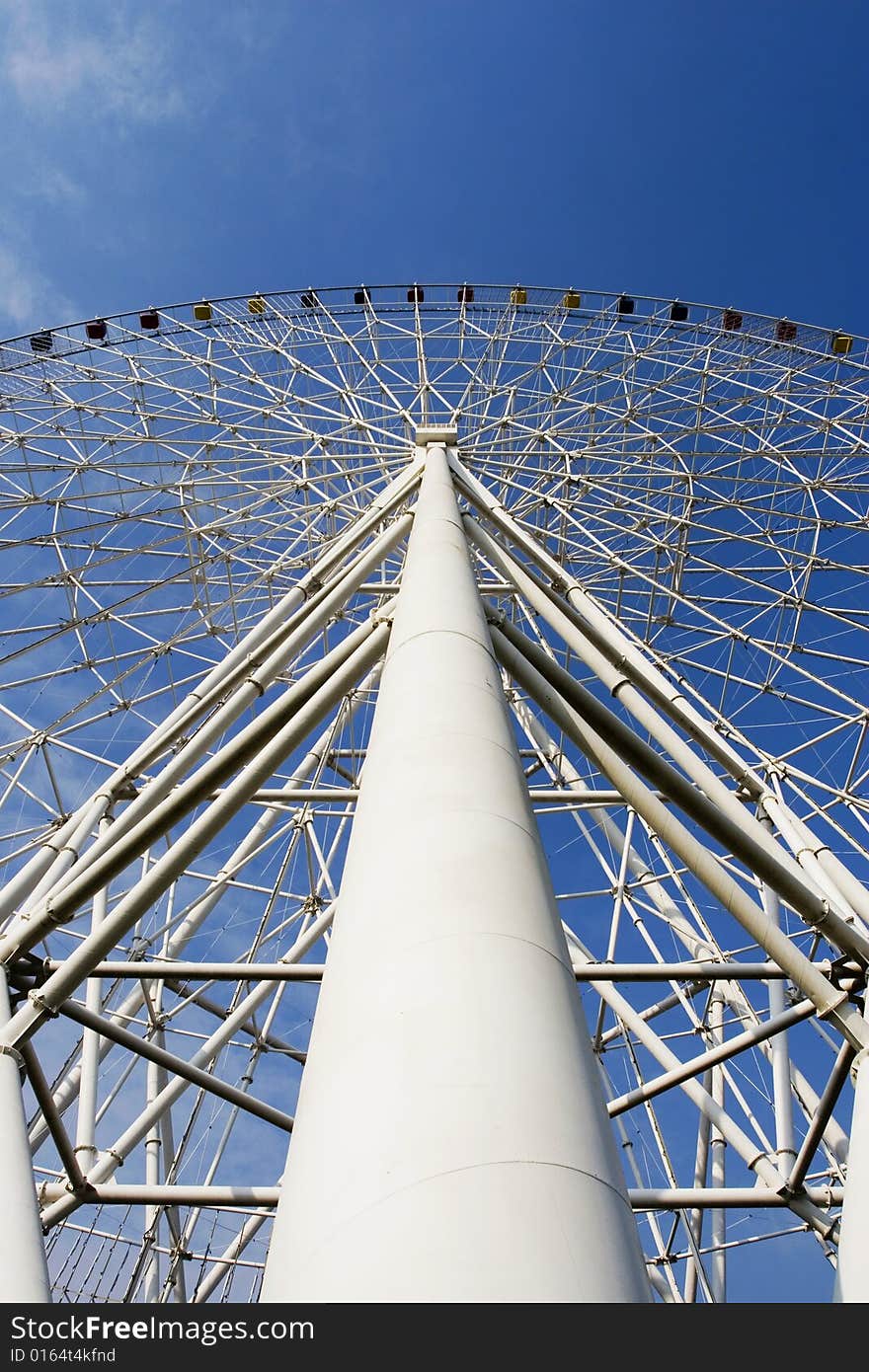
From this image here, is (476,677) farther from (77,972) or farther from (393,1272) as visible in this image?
(393,1272)

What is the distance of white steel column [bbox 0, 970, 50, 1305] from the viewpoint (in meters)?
5.03

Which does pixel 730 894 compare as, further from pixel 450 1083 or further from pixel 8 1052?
pixel 8 1052

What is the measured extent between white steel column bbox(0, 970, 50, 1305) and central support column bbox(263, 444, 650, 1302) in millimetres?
1598

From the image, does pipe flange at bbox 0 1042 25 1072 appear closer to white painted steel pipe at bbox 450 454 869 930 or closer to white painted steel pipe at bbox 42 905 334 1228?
white painted steel pipe at bbox 42 905 334 1228

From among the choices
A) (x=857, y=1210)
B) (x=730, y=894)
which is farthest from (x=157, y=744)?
(x=857, y=1210)

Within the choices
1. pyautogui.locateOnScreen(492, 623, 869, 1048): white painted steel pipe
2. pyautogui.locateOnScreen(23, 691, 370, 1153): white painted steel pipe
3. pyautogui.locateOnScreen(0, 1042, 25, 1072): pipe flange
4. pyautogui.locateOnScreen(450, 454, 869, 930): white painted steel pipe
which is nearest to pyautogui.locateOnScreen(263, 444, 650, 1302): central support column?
pyautogui.locateOnScreen(492, 623, 869, 1048): white painted steel pipe

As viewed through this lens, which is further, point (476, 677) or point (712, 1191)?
point (712, 1191)

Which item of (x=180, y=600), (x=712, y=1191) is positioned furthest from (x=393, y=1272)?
(x=180, y=600)

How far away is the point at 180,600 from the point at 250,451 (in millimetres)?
3921

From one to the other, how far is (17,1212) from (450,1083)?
114 inches

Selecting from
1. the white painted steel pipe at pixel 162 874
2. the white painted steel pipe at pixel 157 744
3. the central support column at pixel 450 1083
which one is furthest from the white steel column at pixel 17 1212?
the white painted steel pipe at pixel 157 744

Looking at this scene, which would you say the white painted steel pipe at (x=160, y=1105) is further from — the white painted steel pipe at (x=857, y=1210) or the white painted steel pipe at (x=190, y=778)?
the white painted steel pipe at (x=857, y=1210)

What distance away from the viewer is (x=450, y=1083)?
442 cm
